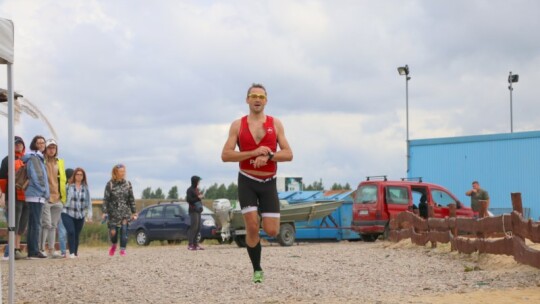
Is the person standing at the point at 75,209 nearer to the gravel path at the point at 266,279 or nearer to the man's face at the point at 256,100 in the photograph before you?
the gravel path at the point at 266,279

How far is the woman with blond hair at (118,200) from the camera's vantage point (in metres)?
18.8

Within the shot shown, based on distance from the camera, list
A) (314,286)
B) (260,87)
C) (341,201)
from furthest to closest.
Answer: (341,201) → (314,286) → (260,87)

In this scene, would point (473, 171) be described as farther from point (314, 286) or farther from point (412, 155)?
point (314, 286)

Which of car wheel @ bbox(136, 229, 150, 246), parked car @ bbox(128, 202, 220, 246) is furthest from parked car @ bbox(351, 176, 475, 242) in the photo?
car wheel @ bbox(136, 229, 150, 246)

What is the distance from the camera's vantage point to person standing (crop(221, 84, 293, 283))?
10.0m

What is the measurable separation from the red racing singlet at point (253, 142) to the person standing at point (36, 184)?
7.31 m

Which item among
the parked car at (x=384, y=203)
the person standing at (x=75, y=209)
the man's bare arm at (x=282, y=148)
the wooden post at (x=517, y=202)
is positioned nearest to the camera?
the man's bare arm at (x=282, y=148)

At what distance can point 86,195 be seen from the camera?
1883 centimetres

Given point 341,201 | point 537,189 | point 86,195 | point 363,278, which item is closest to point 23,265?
point 86,195

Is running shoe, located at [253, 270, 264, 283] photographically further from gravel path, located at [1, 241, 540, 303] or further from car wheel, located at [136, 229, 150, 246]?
car wheel, located at [136, 229, 150, 246]

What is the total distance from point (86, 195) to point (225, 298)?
8.99 meters

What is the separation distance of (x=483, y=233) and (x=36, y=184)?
7.73 meters

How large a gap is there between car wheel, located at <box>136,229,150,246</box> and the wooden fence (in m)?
10.8

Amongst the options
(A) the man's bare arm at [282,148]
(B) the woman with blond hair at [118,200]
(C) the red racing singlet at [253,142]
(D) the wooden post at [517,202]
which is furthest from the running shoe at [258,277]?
(B) the woman with blond hair at [118,200]
